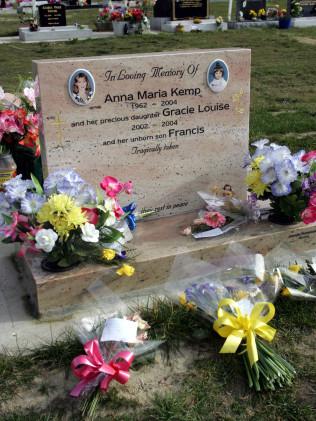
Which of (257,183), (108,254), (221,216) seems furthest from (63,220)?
(257,183)

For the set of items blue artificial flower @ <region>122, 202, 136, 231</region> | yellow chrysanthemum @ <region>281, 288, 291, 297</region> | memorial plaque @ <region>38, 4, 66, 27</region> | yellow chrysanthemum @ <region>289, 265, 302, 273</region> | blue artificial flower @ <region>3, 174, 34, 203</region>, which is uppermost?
memorial plaque @ <region>38, 4, 66, 27</region>

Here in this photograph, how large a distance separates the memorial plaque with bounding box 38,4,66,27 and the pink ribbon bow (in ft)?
57.7

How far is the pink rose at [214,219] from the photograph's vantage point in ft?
12.2

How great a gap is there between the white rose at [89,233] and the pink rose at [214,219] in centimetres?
99

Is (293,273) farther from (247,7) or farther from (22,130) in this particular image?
(247,7)

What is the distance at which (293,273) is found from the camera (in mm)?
3176

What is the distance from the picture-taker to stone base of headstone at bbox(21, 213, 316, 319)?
3.06 m

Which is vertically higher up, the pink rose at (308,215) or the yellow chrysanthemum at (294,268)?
the pink rose at (308,215)

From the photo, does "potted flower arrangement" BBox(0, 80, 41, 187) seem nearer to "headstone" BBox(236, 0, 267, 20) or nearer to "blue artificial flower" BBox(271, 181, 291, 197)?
"blue artificial flower" BBox(271, 181, 291, 197)

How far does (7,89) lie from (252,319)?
26.4 ft

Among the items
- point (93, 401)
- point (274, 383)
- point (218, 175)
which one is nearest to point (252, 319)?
point (274, 383)

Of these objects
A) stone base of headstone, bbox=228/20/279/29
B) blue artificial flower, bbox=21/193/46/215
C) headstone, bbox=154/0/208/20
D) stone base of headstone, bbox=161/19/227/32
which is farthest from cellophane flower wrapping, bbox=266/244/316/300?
stone base of headstone, bbox=228/20/279/29

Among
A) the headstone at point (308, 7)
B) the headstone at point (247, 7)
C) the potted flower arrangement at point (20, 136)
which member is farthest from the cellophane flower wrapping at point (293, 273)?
the headstone at point (308, 7)

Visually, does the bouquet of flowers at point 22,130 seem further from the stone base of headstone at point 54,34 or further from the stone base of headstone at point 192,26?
the stone base of headstone at point 192,26
